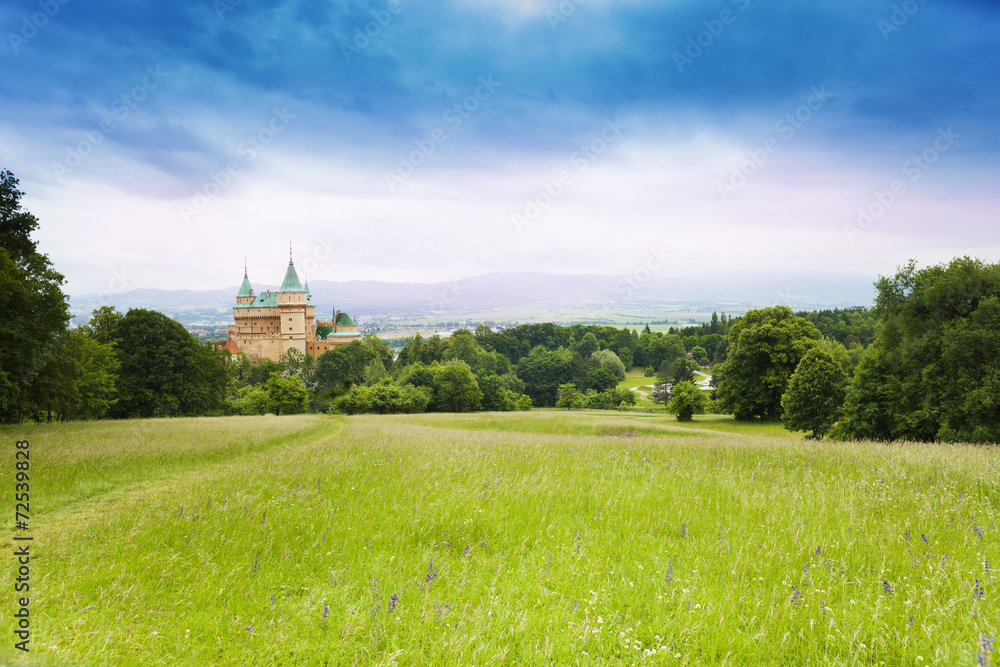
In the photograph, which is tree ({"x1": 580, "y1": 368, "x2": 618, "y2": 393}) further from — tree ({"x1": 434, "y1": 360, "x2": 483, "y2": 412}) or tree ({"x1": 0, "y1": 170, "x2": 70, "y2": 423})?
tree ({"x1": 0, "y1": 170, "x2": 70, "y2": 423})

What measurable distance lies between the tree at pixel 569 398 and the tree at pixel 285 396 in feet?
171

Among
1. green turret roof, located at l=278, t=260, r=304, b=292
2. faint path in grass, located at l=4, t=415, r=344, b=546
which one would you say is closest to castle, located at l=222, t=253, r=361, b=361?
green turret roof, located at l=278, t=260, r=304, b=292

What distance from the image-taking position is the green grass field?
11.6 feet

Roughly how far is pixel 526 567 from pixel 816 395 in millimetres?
37589

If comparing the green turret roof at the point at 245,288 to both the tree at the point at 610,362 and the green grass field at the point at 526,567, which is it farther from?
the green grass field at the point at 526,567

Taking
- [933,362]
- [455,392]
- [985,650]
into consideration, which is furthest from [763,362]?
[985,650]

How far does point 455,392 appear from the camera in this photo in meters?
74.4

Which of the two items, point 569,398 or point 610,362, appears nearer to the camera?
point 569,398

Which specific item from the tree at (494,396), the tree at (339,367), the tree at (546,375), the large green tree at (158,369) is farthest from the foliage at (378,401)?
the tree at (546,375)

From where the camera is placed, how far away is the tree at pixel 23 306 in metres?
15.9

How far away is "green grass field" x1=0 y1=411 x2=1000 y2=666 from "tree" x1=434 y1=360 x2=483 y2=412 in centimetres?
6485

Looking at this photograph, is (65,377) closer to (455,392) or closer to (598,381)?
(455,392)

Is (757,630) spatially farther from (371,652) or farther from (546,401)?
(546,401)

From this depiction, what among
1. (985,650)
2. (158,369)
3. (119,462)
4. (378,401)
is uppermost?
(985,650)
